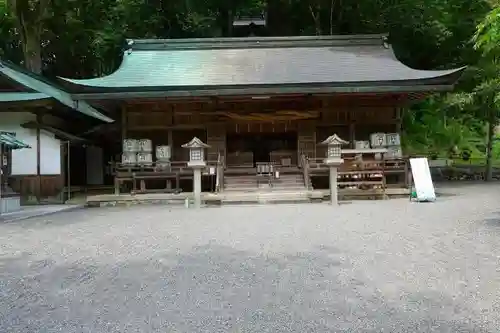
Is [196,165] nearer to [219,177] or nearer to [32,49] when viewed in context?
[219,177]

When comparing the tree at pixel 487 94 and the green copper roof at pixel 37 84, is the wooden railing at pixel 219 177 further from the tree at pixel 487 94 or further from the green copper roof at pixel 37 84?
the tree at pixel 487 94

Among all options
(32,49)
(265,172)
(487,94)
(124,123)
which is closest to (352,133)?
(265,172)

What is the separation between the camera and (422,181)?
10969 mm

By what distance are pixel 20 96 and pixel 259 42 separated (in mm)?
8275

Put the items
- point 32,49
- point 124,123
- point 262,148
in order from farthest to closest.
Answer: point 32,49 → point 262,148 → point 124,123

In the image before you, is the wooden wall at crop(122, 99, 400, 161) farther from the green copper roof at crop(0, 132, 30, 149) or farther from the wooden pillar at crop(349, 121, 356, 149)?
the green copper roof at crop(0, 132, 30, 149)

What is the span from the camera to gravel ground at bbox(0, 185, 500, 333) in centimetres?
332

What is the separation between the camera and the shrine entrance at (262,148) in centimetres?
1497

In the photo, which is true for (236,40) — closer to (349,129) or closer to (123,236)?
(349,129)

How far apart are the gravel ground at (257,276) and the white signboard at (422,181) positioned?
2839mm

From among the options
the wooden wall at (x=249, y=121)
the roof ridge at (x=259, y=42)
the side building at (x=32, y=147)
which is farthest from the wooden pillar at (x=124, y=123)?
the roof ridge at (x=259, y=42)

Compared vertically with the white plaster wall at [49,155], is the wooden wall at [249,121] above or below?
above

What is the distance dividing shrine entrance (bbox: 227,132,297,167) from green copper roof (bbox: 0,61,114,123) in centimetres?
571

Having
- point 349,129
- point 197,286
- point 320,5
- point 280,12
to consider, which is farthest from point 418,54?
point 197,286
